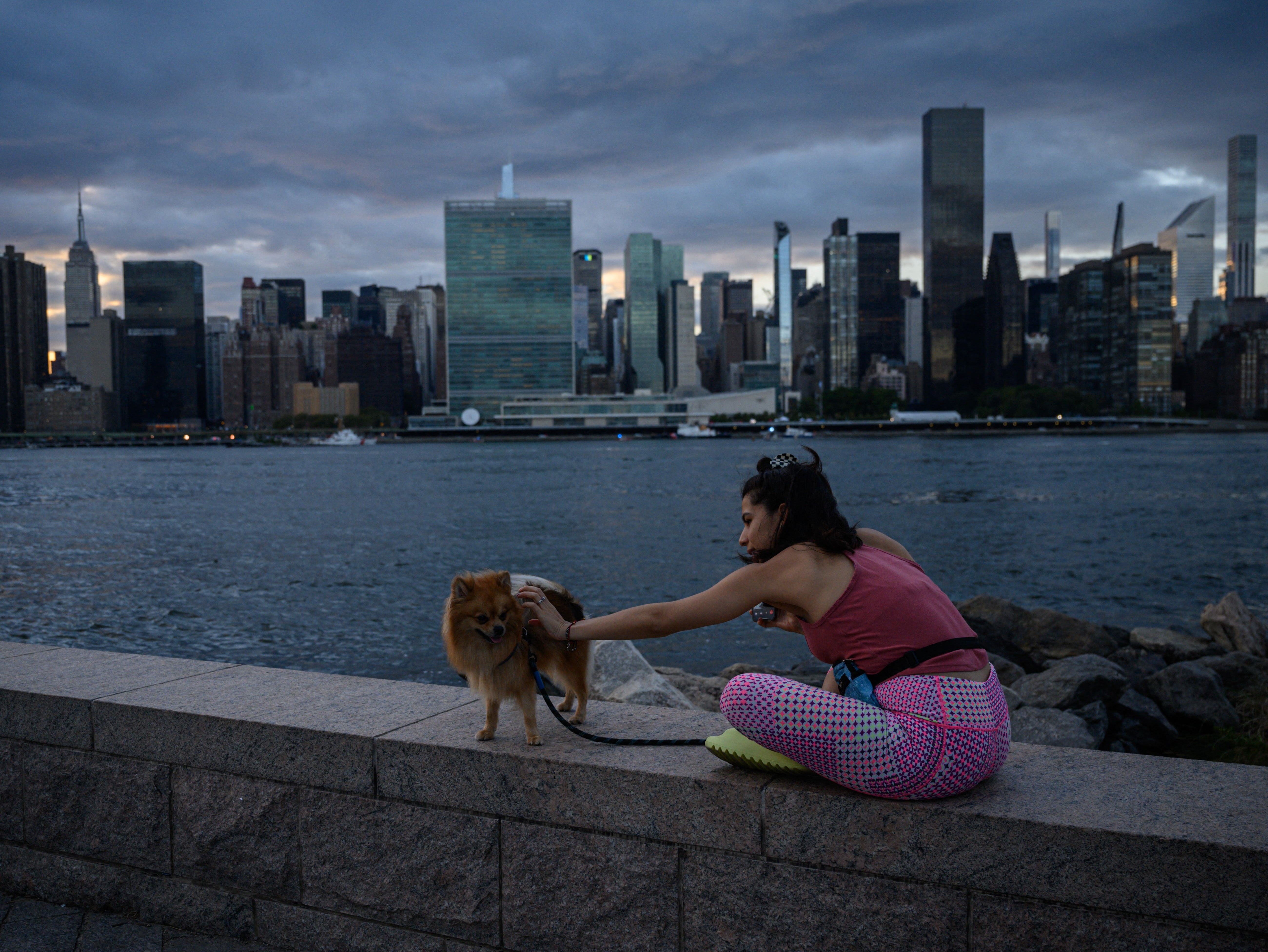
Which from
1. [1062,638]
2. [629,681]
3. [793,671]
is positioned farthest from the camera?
[1062,638]

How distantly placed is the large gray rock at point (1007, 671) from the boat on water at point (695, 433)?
142195 millimetres

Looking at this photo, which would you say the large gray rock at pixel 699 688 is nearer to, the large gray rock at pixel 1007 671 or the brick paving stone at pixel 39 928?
the large gray rock at pixel 1007 671

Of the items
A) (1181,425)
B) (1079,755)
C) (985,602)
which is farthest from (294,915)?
(1181,425)

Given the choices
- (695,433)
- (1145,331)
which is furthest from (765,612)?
(1145,331)

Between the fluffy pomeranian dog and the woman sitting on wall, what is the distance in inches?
10.3

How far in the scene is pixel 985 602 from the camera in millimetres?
14156

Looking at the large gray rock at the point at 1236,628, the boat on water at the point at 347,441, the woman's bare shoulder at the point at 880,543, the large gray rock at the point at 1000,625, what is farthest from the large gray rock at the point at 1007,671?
the boat on water at the point at 347,441

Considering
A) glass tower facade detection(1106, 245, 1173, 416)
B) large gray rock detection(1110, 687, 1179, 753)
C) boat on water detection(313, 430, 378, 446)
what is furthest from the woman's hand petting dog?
glass tower facade detection(1106, 245, 1173, 416)

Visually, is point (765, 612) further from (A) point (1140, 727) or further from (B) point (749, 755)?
(A) point (1140, 727)

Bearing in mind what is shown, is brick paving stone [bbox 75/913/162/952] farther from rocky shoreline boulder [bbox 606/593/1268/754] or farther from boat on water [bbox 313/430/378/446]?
boat on water [bbox 313/430/378/446]

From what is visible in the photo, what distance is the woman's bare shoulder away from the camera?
9.79 ft

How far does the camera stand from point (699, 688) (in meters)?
9.24

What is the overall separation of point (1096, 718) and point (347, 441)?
492 ft

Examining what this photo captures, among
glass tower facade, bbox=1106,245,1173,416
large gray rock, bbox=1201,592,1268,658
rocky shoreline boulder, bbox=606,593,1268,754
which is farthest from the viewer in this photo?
glass tower facade, bbox=1106,245,1173,416
